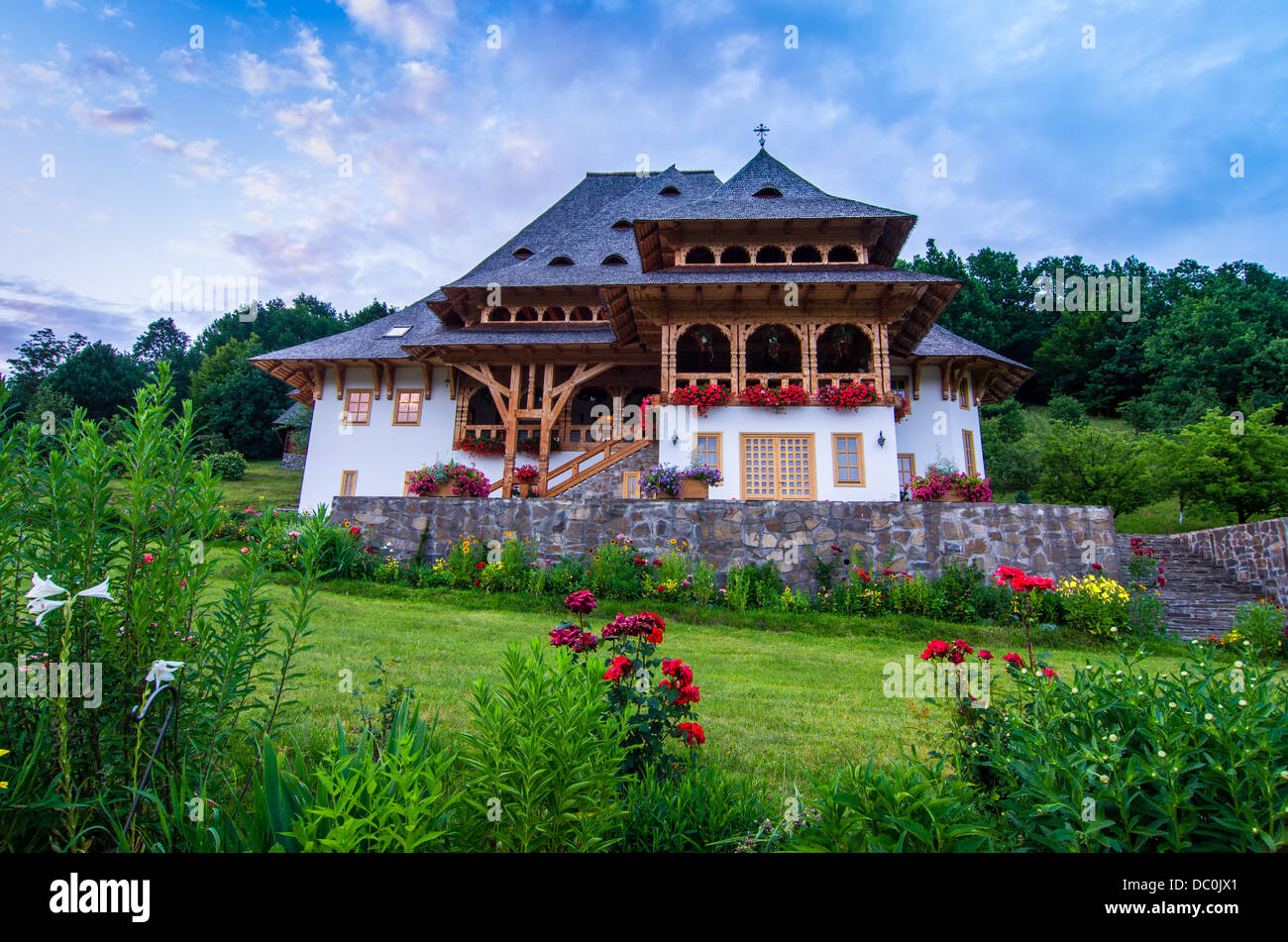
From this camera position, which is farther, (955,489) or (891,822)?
(955,489)

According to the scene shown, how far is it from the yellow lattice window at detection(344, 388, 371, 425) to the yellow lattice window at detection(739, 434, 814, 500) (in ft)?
43.6

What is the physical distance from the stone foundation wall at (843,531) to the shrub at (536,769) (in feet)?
32.4

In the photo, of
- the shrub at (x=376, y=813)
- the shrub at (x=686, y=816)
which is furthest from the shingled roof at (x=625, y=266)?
the shrub at (x=376, y=813)

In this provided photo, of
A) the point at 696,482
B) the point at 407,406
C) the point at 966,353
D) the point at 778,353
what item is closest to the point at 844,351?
the point at 778,353

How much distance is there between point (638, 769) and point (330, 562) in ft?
35.9

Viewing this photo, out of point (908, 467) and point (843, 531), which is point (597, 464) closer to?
point (843, 531)

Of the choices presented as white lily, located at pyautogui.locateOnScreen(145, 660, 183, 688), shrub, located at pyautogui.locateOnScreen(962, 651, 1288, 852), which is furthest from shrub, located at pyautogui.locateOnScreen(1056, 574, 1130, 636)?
white lily, located at pyautogui.locateOnScreen(145, 660, 183, 688)

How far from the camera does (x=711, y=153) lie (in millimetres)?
29016

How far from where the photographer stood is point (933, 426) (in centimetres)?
1952

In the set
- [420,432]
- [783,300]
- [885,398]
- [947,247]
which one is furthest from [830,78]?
[947,247]

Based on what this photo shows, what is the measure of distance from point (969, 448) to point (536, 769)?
826 inches

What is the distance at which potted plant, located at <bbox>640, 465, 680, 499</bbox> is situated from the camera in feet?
41.9

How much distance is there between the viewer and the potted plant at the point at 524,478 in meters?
18.1
